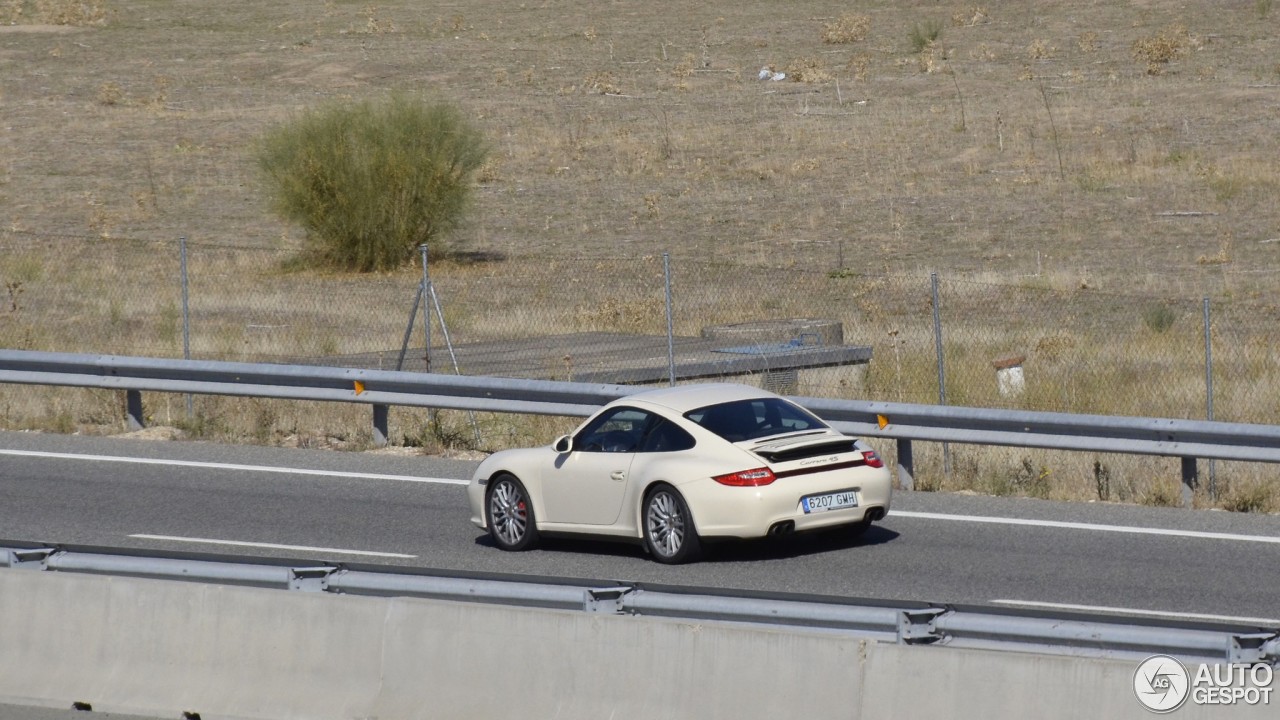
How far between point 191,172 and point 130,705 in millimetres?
36525

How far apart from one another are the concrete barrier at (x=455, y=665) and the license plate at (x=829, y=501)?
433 cm

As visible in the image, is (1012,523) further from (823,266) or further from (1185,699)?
(823,266)

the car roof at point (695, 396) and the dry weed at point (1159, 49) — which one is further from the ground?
the dry weed at point (1159, 49)

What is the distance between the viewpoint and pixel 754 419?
12164mm

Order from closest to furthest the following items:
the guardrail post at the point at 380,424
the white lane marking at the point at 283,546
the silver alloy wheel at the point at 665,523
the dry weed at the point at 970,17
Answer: the silver alloy wheel at the point at 665,523 < the white lane marking at the point at 283,546 < the guardrail post at the point at 380,424 < the dry weed at the point at 970,17

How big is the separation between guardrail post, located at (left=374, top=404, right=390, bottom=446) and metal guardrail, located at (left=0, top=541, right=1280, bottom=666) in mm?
8423

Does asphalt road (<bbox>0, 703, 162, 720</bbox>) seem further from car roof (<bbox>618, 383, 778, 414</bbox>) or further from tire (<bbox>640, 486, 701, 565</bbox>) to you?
car roof (<bbox>618, 383, 778, 414</bbox>)

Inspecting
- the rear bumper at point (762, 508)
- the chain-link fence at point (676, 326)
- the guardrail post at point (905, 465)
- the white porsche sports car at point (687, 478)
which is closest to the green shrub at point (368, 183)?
the chain-link fence at point (676, 326)

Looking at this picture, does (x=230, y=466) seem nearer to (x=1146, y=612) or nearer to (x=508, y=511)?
(x=508, y=511)

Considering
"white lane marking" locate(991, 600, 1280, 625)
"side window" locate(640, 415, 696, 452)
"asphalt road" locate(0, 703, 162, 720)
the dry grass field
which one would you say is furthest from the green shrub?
"asphalt road" locate(0, 703, 162, 720)

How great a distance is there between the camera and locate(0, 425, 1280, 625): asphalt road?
1128cm

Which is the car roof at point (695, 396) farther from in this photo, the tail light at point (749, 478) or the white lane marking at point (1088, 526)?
the white lane marking at point (1088, 526)

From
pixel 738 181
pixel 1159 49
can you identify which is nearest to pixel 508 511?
pixel 738 181

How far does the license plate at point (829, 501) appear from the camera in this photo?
11.7 m
